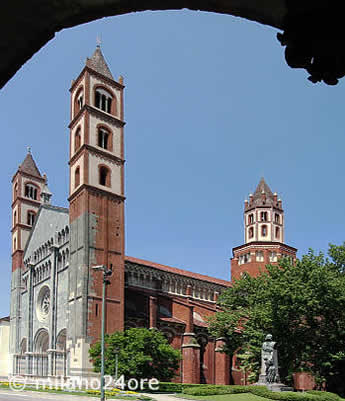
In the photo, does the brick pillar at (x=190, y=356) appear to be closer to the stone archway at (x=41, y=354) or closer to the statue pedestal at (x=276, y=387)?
the stone archway at (x=41, y=354)

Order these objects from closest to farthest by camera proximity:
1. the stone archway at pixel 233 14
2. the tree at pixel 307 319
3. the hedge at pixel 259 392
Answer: the stone archway at pixel 233 14 → the hedge at pixel 259 392 → the tree at pixel 307 319

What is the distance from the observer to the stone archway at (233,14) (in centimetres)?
257

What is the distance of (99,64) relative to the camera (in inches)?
2314

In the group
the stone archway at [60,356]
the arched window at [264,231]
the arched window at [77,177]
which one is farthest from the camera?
the arched window at [264,231]

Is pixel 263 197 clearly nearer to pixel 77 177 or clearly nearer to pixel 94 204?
pixel 77 177

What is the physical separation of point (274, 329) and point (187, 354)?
16.2 metres

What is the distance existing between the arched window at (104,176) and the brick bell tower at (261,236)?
99.4 feet

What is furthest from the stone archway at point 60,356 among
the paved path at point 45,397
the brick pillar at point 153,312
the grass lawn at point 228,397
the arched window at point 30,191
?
the arched window at point 30,191

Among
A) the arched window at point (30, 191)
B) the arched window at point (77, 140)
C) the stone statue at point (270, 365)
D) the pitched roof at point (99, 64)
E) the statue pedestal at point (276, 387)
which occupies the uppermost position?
the pitched roof at point (99, 64)

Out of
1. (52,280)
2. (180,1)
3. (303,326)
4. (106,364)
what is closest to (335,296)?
(303,326)

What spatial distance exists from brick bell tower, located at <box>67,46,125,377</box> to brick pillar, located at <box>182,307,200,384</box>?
28.7 feet

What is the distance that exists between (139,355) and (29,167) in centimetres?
3945

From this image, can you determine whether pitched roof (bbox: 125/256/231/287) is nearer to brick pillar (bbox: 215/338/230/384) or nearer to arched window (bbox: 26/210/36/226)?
brick pillar (bbox: 215/338/230/384)

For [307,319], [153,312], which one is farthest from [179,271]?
[307,319]
